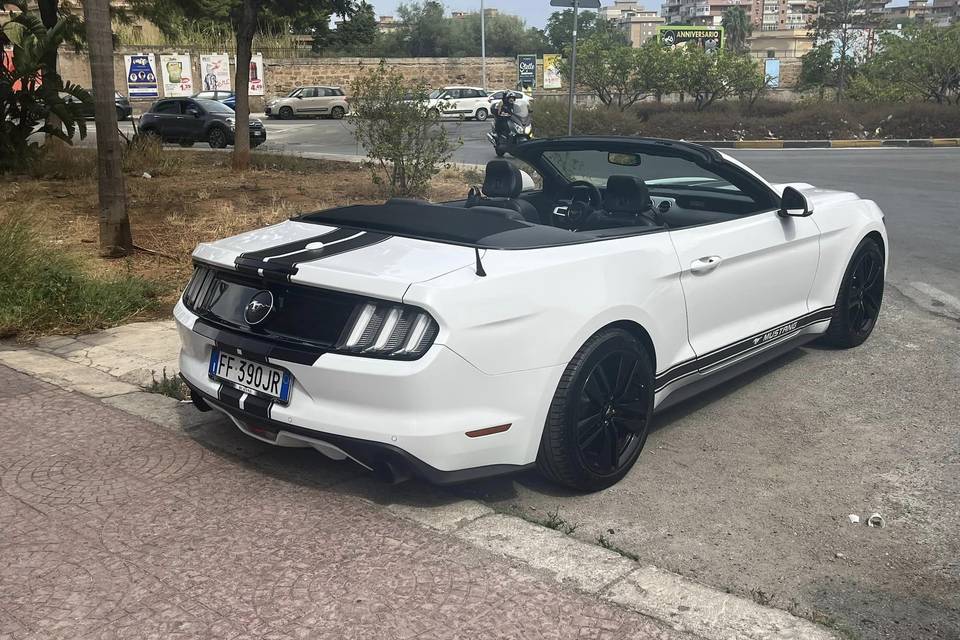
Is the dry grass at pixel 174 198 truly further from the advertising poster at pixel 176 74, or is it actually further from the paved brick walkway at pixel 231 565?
the advertising poster at pixel 176 74

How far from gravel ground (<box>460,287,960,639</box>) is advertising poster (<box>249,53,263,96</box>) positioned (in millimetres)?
48049

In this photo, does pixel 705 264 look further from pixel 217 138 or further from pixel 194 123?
pixel 194 123

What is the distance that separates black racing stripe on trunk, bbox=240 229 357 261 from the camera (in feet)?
12.7

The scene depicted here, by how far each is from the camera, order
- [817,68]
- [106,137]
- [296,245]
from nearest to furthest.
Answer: [296,245]
[106,137]
[817,68]

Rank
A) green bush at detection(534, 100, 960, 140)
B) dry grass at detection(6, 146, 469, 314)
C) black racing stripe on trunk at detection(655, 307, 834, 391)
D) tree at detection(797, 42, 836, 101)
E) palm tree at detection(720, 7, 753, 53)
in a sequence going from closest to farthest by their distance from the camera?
black racing stripe on trunk at detection(655, 307, 834, 391)
dry grass at detection(6, 146, 469, 314)
green bush at detection(534, 100, 960, 140)
tree at detection(797, 42, 836, 101)
palm tree at detection(720, 7, 753, 53)

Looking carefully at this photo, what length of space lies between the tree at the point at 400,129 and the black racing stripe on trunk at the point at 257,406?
911 cm

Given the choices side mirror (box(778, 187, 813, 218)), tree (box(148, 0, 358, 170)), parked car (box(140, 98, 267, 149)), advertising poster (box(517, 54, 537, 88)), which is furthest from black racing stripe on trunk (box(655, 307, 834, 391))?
advertising poster (box(517, 54, 537, 88))

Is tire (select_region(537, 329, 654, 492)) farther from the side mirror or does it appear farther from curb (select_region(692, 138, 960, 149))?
curb (select_region(692, 138, 960, 149))

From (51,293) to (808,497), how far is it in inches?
211

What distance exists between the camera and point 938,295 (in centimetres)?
750

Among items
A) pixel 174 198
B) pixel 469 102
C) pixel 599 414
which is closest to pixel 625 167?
pixel 599 414

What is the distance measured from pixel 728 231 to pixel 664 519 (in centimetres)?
168

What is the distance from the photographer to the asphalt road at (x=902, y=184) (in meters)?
8.20

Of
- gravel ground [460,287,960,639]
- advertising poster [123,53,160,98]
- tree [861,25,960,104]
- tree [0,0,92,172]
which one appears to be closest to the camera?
gravel ground [460,287,960,639]
